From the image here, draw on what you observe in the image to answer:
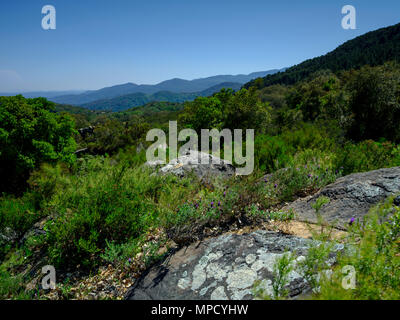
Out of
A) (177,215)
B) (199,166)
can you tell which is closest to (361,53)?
(199,166)

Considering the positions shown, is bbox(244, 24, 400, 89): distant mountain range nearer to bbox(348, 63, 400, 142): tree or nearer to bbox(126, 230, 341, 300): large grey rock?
bbox(348, 63, 400, 142): tree

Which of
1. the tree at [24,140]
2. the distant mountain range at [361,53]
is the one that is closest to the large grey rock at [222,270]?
the tree at [24,140]

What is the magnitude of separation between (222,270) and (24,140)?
12.2 metres

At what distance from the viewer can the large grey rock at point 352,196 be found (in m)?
2.64

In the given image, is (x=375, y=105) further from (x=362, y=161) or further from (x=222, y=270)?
(x=222, y=270)

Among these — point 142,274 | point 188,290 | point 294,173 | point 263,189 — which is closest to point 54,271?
point 142,274

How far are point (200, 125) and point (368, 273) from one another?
11.0 m

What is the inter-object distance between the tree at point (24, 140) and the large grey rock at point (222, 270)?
34.9 ft

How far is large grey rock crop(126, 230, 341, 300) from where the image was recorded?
183 centimetres

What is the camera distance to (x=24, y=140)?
10305 millimetres

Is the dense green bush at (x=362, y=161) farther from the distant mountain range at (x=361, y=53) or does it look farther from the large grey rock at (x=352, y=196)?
the distant mountain range at (x=361, y=53)

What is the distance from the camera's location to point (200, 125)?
11.9 metres
